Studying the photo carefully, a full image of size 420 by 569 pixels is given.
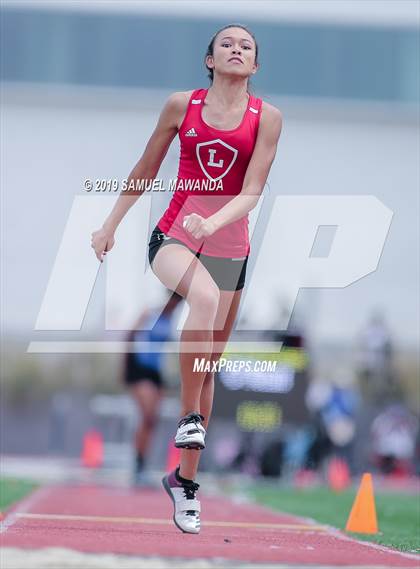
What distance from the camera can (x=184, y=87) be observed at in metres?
15.0

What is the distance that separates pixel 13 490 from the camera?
9.80m

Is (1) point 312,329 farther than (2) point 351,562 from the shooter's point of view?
Yes

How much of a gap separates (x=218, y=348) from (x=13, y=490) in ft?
14.0

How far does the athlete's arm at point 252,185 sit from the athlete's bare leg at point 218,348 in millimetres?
475

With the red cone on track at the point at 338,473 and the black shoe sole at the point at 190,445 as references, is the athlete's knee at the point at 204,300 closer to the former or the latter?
the black shoe sole at the point at 190,445

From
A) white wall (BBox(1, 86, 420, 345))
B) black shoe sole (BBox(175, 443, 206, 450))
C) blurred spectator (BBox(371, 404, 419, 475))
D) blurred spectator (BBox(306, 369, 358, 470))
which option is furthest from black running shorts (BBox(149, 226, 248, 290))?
blurred spectator (BBox(371, 404, 419, 475))

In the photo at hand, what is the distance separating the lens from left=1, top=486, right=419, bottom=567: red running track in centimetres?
493

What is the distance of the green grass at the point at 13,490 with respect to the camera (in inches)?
326

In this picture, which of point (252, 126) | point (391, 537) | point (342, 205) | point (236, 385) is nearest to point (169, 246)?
point (252, 126)

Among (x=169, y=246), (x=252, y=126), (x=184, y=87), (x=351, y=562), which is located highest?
(x=184, y=87)

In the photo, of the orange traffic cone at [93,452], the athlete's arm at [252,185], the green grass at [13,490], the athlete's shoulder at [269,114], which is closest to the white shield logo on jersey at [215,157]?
the athlete's arm at [252,185]

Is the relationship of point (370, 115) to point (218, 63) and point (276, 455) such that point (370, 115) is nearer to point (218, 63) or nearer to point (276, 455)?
point (276, 455)

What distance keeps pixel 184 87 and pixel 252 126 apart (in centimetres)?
940

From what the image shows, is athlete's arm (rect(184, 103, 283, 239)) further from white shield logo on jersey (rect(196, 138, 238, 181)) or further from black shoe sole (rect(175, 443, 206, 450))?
black shoe sole (rect(175, 443, 206, 450))
